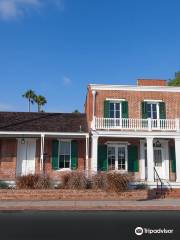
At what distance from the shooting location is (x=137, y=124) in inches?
858

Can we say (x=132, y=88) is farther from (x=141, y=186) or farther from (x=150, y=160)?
(x=141, y=186)

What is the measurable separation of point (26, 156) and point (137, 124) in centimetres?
765

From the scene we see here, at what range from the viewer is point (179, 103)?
2366cm

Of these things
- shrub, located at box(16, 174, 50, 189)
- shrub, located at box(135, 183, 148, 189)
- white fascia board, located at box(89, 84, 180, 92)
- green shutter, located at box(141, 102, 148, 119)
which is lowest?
shrub, located at box(135, 183, 148, 189)

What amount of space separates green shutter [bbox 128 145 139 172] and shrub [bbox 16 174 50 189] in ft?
24.0

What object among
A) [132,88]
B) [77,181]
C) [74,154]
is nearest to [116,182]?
[77,181]

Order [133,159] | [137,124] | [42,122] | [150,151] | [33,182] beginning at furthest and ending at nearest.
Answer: [42,122] < [133,159] < [137,124] < [150,151] < [33,182]

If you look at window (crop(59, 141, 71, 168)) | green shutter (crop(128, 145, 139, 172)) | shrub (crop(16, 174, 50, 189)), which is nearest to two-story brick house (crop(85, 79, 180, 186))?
green shutter (crop(128, 145, 139, 172))

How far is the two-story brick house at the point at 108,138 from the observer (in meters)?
21.2

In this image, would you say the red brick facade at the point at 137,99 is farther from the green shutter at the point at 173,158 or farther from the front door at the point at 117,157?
the front door at the point at 117,157

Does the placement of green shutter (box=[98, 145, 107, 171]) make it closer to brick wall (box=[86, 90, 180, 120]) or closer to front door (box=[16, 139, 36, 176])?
brick wall (box=[86, 90, 180, 120])

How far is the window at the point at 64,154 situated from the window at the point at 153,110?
5.95 meters

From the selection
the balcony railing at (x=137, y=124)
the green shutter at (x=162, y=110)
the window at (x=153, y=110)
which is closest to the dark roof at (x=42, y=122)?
the balcony railing at (x=137, y=124)

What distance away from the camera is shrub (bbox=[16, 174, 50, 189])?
16.5m
